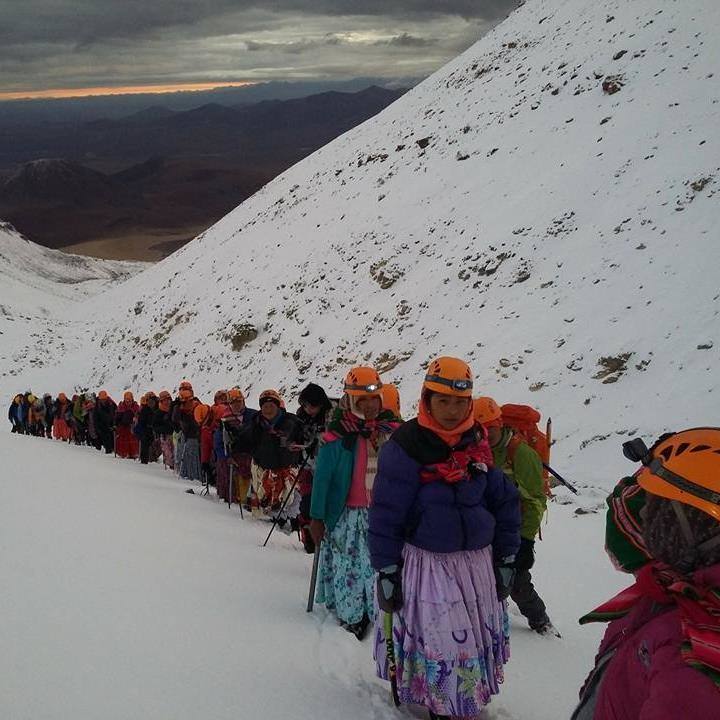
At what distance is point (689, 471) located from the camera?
182 centimetres

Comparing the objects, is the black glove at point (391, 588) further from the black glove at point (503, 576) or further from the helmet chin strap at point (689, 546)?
the helmet chin strap at point (689, 546)

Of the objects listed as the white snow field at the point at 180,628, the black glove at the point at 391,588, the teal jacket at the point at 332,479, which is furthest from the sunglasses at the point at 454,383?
the white snow field at the point at 180,628

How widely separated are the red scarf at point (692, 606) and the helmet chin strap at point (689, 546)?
0.03 meters

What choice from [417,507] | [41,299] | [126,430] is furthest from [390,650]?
[41,299]

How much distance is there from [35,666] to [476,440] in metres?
2.64

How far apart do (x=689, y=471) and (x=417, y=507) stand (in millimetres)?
2004

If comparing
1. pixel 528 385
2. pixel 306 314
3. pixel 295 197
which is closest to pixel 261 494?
pixel 528 385

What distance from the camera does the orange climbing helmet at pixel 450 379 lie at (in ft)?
11.9

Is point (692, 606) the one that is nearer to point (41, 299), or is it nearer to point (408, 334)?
point (408, 334)

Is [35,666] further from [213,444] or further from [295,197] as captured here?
[295,197]

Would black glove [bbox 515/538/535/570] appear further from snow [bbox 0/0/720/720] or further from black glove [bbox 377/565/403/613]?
black glove [bbox 377/565/403/613]

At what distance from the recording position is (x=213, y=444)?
1096cm

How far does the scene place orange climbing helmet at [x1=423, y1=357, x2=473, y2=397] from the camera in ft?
11.9

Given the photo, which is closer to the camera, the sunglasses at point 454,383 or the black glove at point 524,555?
the sunglasses at point 454,383
